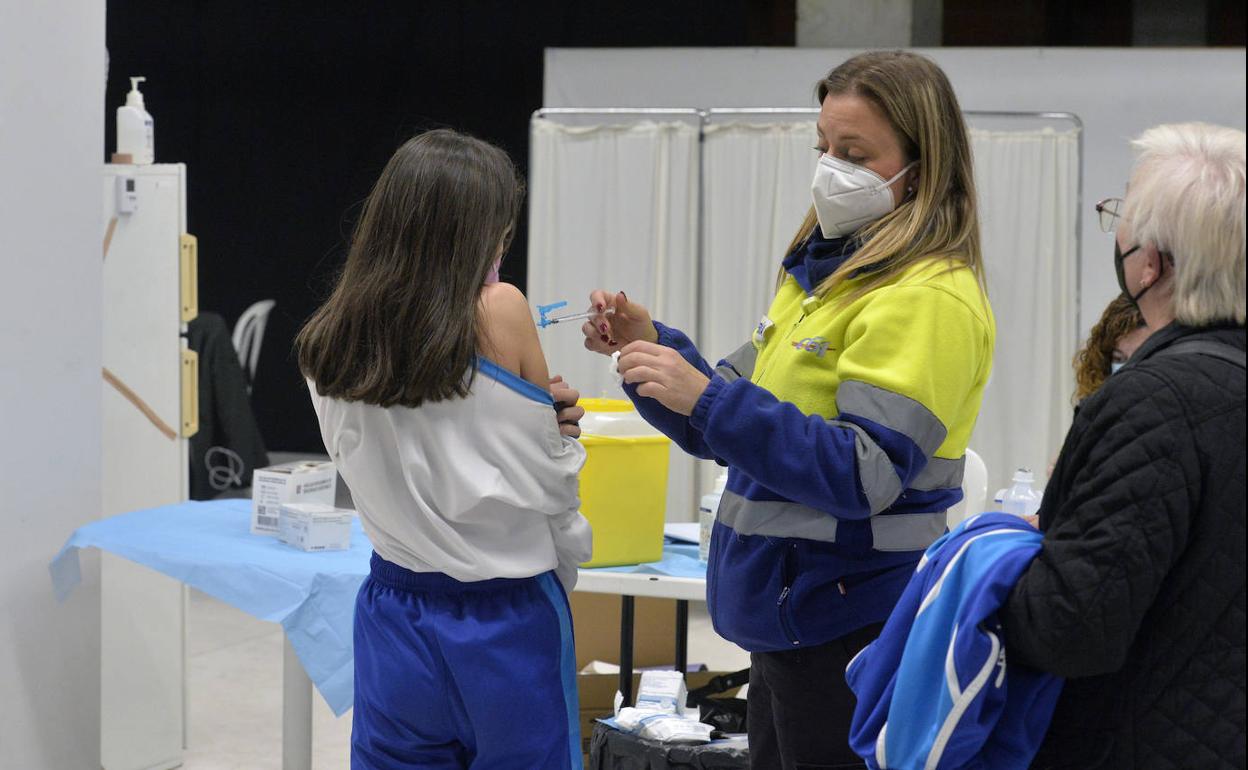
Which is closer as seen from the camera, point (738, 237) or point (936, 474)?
point (936, 474)

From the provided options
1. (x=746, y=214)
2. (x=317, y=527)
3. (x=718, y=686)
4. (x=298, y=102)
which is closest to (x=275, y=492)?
(x=317, y=527)

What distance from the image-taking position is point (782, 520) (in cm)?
146

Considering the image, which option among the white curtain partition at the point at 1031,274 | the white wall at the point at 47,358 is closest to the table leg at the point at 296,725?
the white wall at the point at 47,358

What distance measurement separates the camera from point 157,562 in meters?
2.61

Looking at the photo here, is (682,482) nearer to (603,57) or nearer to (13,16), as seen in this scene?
(603,57)

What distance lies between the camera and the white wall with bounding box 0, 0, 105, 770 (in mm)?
2602

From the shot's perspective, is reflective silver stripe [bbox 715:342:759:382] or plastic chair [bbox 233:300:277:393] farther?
plastic chair [bbox 233:300:277:393]

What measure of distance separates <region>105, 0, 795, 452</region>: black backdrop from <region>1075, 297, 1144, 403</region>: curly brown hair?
420 centimetres

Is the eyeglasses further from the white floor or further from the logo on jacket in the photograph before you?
the white floor

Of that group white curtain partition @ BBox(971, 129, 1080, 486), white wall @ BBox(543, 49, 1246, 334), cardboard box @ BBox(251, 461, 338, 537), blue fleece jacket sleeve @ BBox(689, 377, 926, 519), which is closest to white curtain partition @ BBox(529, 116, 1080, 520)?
white curtain partition @ BBox(971, 129, 1080, 486)

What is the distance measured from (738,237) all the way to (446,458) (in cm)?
337

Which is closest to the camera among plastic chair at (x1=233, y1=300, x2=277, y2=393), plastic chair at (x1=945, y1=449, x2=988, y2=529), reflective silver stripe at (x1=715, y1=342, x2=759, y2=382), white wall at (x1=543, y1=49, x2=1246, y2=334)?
reflective silver stripe at (x1=715, y1=342, x2=759, y2=382)

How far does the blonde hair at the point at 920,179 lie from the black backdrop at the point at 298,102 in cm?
557

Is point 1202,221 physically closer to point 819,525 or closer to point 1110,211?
point 1110,211
